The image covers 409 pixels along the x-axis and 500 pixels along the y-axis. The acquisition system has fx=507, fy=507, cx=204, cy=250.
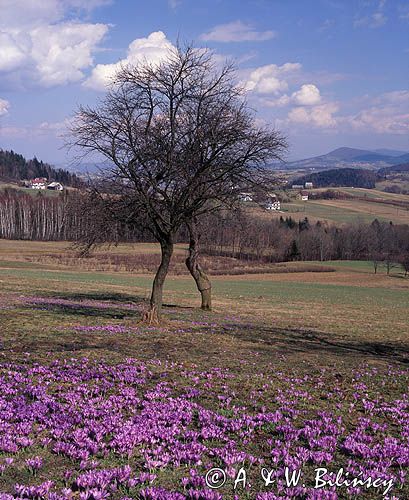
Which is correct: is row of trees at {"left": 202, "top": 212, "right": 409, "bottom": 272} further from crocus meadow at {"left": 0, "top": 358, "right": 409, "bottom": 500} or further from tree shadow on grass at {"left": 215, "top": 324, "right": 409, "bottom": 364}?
crocus meadow at {"left": 0, "top": 358, "right": 409, "bottom": 500}

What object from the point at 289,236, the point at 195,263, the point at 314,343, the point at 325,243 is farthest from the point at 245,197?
the point at 325,243

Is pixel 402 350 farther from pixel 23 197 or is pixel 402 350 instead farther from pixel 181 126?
pixel 23 197

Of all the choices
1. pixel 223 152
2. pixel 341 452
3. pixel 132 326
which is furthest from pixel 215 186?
pixel 341 452

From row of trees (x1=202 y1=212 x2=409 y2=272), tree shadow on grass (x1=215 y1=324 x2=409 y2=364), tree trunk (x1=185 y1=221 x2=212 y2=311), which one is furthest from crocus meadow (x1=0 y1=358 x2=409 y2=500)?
row of trees (x1=202 y1=212 x2=409 y2=272)

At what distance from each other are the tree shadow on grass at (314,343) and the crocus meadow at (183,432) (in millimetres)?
5443

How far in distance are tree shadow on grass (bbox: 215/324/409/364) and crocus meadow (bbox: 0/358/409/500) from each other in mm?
5443

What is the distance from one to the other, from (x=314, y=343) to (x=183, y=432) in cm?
1235

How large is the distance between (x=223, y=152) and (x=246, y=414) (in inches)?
481

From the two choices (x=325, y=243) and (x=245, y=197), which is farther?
(x=325, y=243)

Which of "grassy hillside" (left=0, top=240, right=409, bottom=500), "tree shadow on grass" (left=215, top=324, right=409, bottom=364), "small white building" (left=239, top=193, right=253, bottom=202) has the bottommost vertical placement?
"tree shadow on grass" (left=215, top=324, right=409, bottom=364)

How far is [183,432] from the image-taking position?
7180mm

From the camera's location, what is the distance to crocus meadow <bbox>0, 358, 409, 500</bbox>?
552 centimetres

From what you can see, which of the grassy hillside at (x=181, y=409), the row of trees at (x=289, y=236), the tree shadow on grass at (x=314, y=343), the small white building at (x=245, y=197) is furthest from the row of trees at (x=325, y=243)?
the grassy hillside at (x=181, y=409)

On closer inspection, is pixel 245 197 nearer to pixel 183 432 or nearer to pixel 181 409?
pixel 181 409
